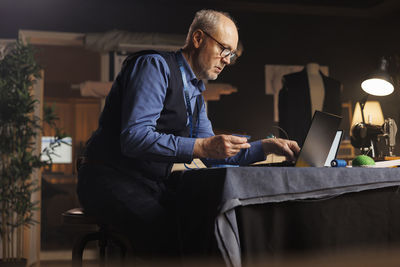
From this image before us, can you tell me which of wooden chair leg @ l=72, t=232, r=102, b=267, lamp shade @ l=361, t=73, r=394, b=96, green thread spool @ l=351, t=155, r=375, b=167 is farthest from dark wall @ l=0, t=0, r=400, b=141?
wooden chair leg @ l=72, t=232, r=102, b=267

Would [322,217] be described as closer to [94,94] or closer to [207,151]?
[207,151]

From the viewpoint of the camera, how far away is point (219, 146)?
4.88 feet

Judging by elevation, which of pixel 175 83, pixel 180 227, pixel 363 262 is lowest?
pixel 363 262

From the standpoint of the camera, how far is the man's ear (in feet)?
6.45

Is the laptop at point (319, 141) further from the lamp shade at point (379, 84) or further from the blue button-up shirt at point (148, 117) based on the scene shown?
the lamp shade at point (379, 84)

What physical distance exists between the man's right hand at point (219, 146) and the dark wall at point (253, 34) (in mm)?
4097

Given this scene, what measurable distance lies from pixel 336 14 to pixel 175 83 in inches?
205

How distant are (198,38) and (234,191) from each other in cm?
87

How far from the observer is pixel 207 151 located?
1.53 meters

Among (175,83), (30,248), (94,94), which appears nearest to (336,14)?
(94,94)

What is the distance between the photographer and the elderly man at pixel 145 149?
154 cm

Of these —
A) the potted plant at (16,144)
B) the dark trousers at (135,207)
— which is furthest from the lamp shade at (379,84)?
the potted plant at (16,144)

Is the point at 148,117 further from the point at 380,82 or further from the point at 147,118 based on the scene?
the point at 380,82

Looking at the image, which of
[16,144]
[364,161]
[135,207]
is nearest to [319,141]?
[364,161]
